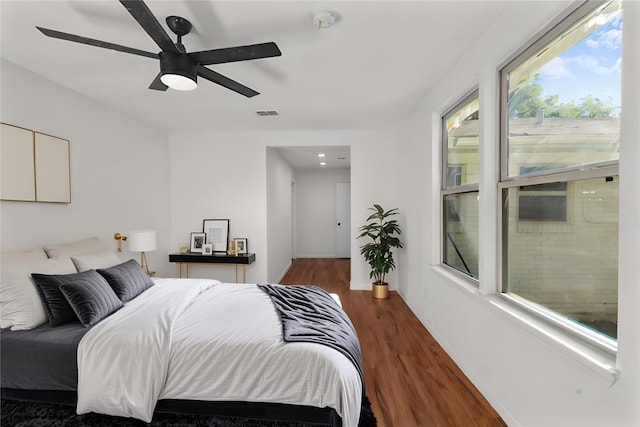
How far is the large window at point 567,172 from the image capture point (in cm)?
131

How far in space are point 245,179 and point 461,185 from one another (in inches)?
123

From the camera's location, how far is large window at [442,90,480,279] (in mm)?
2484

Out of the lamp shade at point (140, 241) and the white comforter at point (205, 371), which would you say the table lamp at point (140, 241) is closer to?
the lamp shade at point (140, 241)

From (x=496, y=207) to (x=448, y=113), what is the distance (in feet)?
4.38

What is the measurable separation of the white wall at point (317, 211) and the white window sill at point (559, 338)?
5.93 metres

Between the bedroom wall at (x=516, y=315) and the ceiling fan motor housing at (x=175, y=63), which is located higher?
the ceiling fan motor housing at (x=175, y=63)

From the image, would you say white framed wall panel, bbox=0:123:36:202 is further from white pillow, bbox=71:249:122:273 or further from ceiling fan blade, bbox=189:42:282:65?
ceiling fan blade, bbox=189:42:282:65

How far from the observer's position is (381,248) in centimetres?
425

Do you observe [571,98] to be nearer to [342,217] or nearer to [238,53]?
[238,53]

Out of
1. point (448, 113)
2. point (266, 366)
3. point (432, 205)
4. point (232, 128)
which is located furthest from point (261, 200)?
point (266, 366)

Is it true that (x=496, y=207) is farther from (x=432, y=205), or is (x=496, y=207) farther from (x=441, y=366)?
(x=441, y=366)

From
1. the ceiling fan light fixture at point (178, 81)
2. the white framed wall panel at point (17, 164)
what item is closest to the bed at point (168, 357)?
the white framed wall panel at point (17, 164)

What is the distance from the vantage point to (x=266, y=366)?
1669 mm

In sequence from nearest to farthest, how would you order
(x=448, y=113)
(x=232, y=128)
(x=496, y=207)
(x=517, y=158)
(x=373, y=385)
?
(x=517, y=158) < (x=496, y=207) < (x=373, y=385) < (x=448, y=113) < (x=232, y=128)
